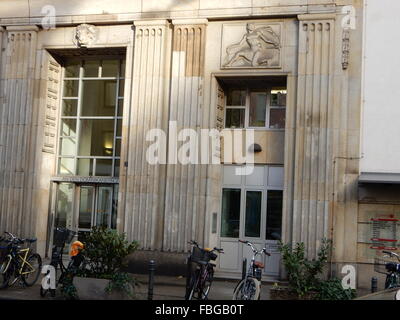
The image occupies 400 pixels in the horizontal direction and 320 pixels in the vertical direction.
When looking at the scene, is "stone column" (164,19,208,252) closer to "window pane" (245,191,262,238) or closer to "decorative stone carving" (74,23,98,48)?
"window pane" (245,191,262,238)

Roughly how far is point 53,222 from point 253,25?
845 centimetres

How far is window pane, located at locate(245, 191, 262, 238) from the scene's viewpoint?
52.8 feet

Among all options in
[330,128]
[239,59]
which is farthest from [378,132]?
[239,59]

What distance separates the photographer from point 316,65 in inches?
596

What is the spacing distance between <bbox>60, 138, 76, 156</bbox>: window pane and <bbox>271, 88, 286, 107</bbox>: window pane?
6.46 m

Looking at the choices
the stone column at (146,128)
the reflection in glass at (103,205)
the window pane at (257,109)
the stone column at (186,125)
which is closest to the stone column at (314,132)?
the window pane at (257,109)

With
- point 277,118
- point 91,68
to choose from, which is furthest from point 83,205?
point 277,118

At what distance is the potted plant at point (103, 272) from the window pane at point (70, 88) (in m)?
7.68

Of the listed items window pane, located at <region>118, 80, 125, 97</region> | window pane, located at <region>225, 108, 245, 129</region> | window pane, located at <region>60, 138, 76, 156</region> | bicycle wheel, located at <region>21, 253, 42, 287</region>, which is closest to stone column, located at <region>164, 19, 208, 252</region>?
window pane, located at <region>225, 108, 245, 129</region>

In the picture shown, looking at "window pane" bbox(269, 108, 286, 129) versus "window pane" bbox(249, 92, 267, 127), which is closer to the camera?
"window pane" bbox(269, 108, 286, 129)

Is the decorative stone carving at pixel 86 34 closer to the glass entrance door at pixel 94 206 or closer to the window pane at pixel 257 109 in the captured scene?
the glass entrance door at pixel 94 206

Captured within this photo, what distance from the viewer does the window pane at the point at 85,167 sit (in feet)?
59.2

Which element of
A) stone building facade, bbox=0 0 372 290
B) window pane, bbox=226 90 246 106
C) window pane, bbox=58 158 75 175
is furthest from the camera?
window pane, bbox=58 158 75 175

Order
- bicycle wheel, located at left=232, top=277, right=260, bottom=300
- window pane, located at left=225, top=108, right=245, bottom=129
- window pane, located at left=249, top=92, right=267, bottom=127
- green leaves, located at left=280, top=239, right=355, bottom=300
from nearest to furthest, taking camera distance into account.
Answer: bicycle wheel, located at left=232, top=277, right=260, bottom=300 < green leaves, located at left=280, top=239, right=355, bottom=300 < window pane, located at left=249, top=92, right=267, bottom=127 < window pane, located at left=225, top=108, right=245, bottom=129
